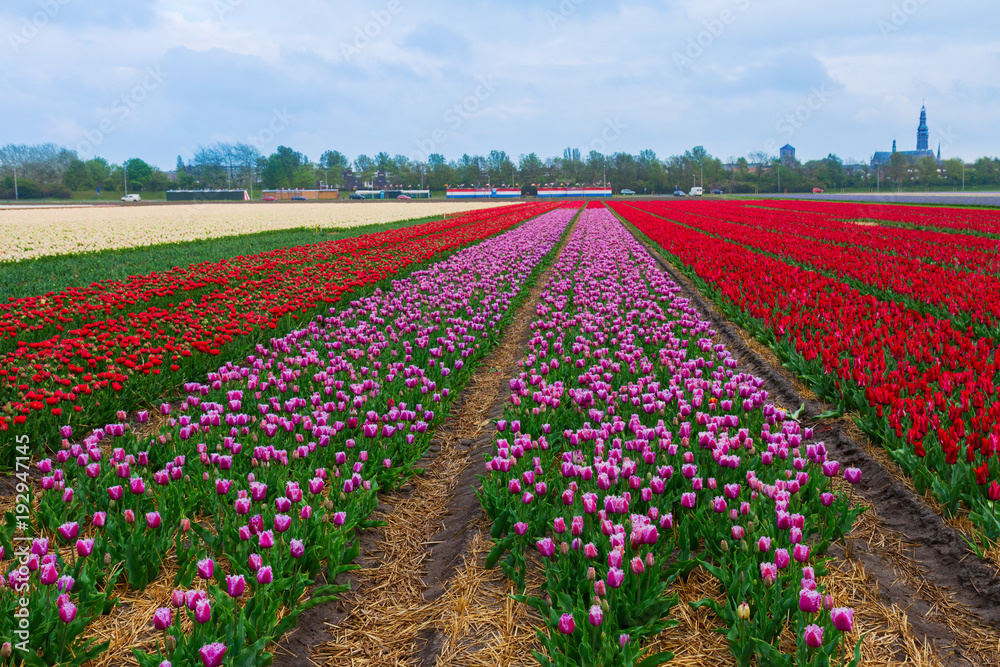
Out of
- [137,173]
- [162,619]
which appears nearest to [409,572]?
[162,619]

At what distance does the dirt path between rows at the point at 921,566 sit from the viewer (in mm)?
3094

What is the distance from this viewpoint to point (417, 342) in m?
8.09

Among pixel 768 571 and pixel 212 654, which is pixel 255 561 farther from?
pixel 768 571

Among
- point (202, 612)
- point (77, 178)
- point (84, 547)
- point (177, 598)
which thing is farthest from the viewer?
point (77, 178)

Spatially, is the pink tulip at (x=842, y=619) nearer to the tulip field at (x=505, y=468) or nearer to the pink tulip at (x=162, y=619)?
the tulip field at (x=505, y=468)

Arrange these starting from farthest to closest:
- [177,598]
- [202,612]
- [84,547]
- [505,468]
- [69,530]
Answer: [505,468]
[69,530]
[84,547]
[177,598]
[202,612]

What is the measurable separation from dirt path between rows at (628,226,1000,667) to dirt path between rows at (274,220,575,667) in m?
2.47

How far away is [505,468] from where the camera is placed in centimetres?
430

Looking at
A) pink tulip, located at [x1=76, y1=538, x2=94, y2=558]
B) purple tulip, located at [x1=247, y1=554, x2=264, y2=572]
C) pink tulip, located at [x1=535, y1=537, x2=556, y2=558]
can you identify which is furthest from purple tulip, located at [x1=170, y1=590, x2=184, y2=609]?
pink tulip, located at [x1=535, y1=537, x2=556, y2=558]

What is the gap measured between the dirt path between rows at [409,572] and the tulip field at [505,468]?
5 cm

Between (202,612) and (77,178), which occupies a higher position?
(77,178)

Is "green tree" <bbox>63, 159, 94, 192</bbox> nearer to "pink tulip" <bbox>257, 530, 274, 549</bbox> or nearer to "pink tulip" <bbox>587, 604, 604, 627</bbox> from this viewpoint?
"pink tulip" <bbox>257, 530, 274, 549</bbox>

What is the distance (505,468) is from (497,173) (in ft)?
506

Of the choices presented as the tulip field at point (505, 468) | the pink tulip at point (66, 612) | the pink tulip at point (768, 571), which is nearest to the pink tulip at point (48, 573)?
the tulip field at point (505, 468)
